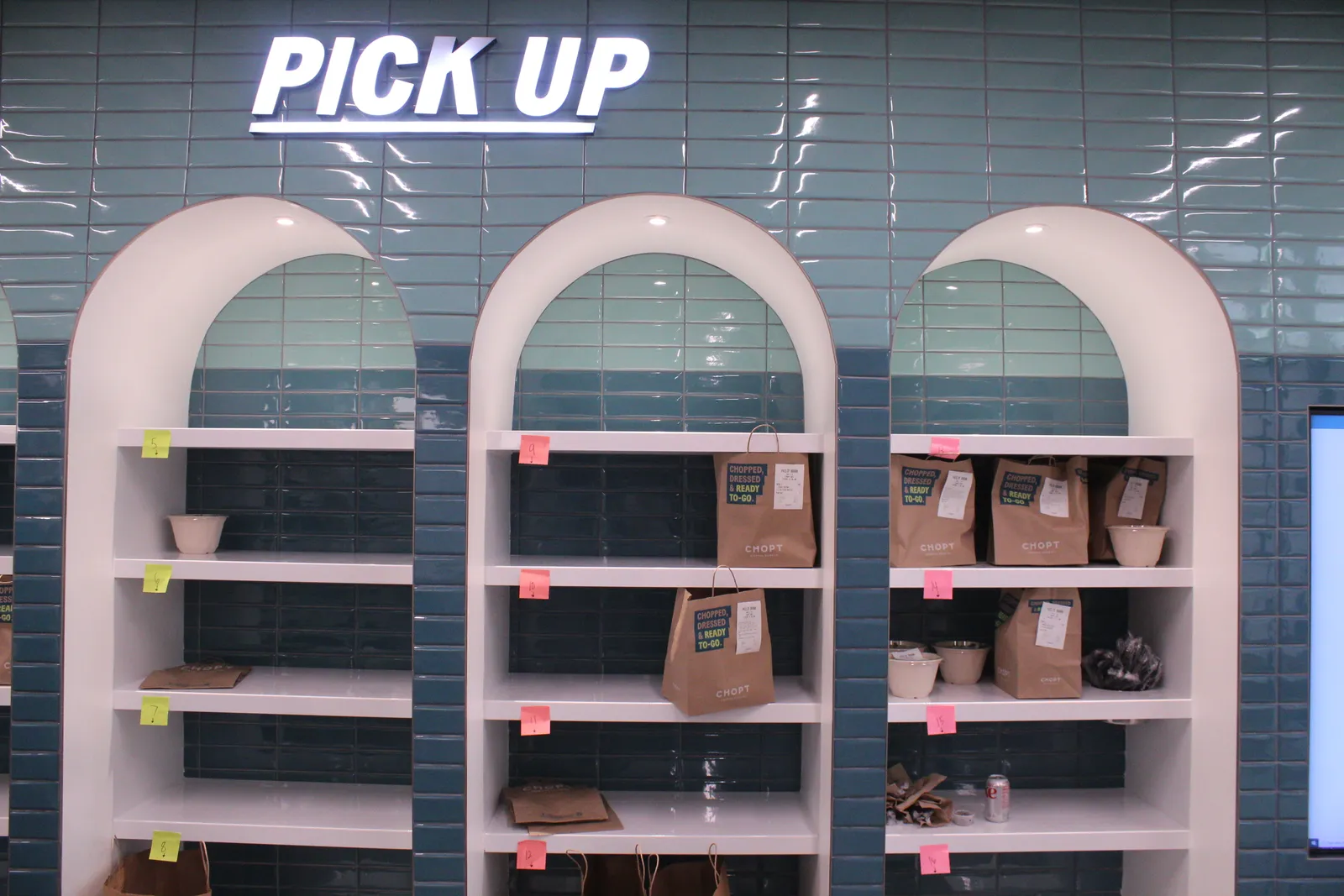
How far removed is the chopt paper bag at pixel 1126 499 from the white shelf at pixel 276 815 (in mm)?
2528

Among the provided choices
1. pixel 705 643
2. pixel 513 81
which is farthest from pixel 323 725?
pixel 513 81

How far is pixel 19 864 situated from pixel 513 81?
2.87 m

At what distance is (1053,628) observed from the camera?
2.85 metres

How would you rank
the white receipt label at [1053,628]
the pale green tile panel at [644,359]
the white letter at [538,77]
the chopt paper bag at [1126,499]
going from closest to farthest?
the white letter at [538,77] → the white receipt label at [1053,628] → the chopt paper bag at [1126,499] → the pale green tile panel at [644,359]

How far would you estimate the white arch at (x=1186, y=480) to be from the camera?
271 cm

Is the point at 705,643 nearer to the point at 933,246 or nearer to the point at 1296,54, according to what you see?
the point at 933,246

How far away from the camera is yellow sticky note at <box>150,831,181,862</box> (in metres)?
2.75

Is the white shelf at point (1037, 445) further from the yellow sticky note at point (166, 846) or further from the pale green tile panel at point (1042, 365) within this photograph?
the yellow sticky note at point (166, 846)

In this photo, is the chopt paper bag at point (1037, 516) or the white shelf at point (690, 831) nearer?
the white shelf at point (690, 831)

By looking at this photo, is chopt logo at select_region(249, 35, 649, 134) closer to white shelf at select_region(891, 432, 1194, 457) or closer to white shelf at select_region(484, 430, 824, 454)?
white shelf at select_region(484, 430, 824, 454)

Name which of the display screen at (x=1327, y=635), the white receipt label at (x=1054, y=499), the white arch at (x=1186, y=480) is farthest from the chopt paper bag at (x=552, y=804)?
the display screen at (x=1327, y=635)

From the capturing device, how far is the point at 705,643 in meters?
2.66

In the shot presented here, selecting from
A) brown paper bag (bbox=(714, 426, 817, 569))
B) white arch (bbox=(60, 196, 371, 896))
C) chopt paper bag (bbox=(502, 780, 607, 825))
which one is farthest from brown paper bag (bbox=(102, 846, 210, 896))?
brown paper bag (bbox=(714, 426, 817, 569))

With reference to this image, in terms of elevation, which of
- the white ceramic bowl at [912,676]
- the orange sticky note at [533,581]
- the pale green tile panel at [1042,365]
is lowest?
the white ceramic bowl at [912,676]
